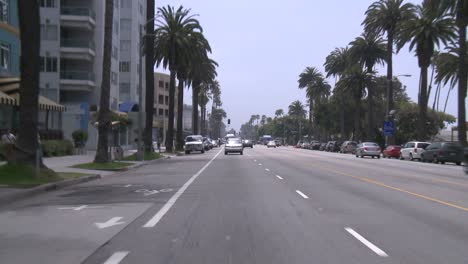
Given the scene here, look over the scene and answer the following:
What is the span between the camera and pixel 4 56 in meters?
39.4

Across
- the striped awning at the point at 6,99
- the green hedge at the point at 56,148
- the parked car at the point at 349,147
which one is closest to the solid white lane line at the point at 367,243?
the striped awning at the point at 6,99

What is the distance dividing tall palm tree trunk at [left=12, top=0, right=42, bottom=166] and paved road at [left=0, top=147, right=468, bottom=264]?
283cm

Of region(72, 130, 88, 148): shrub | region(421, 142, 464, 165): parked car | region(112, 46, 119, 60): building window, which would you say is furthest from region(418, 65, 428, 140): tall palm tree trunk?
region(112, 46, 119, 60): building window

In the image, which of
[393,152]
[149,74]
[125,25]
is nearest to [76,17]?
[149,74]

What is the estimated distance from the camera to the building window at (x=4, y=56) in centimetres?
3875

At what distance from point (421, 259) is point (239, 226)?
4.04m

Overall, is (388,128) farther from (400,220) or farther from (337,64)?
(400,220)

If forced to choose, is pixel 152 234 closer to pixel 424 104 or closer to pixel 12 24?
pixel 12 24

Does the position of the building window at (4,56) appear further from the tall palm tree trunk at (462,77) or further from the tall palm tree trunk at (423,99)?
the tall palm tree trunk at (423,99)

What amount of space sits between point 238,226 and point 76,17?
53830 millimetres

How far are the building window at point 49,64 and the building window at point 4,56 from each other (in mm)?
21790

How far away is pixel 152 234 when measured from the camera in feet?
35.5

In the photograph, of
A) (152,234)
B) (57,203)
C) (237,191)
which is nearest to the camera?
(152,234)

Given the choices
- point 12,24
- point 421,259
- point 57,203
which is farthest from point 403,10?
point 421,259
